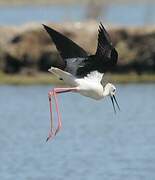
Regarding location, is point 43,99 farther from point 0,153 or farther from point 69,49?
point 69,49

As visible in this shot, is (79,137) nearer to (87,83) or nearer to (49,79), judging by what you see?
(87,83)

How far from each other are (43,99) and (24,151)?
8.68 meters

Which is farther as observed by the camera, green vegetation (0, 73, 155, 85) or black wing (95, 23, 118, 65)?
green vegetation (0, 73, 155, 85)

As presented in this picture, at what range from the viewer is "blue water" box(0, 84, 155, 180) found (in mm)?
19156

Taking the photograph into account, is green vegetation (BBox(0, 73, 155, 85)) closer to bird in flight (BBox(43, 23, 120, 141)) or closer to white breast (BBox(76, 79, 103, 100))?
bird in flight (BBox(43, 23, 120, 141))

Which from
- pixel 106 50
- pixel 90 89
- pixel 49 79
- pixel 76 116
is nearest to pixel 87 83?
pixel 90 89

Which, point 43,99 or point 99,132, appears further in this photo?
point 43,99

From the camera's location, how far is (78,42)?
113 ft

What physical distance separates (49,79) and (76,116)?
631cm

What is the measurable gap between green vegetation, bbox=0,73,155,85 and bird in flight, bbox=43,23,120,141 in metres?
17.3

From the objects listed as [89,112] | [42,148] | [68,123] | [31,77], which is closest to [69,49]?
[42,148]

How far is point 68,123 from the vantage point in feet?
83.8

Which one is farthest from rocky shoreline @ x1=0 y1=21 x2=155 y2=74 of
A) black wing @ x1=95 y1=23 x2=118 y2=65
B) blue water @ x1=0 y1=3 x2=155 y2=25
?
black wing @ x1=95 y1=23 x2=118 y2=65

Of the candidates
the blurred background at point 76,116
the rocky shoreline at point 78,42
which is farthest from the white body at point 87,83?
the rocky shoreline at point 78,42
